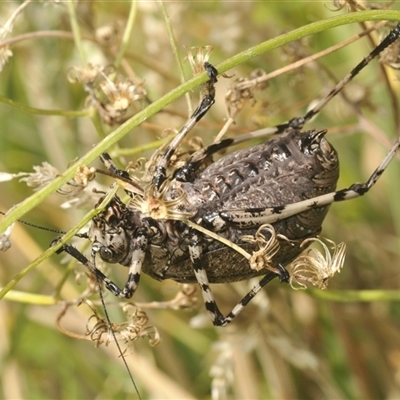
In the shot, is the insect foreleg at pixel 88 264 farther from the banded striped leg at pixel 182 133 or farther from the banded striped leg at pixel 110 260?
the banded striped leg at pixel 182 133

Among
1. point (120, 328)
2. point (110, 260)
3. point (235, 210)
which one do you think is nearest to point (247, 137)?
point (235, 210)

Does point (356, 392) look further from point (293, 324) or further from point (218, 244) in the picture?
point (218, 244)

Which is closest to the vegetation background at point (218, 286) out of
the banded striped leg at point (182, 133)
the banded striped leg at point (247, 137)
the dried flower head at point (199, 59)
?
the banded striped leg at point (247, 137)

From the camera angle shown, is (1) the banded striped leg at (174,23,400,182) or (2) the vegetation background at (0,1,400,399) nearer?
(1) the banded striped leg at (174,23,400,182)

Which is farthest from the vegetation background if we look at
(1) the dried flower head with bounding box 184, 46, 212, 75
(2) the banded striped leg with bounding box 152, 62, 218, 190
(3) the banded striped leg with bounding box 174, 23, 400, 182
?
(1) the dried flower head with bounding box 184, 46, 212, 75

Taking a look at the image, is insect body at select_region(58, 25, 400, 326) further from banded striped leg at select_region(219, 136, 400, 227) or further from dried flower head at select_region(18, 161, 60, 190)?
dried flower head at select_region(18, 161, 60, 190)

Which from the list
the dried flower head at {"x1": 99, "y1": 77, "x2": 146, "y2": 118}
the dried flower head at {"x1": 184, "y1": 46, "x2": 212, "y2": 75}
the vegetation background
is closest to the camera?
the dried flower head at {"x1": 184, "y1": 46, "x2": 212, "y2": 75}
